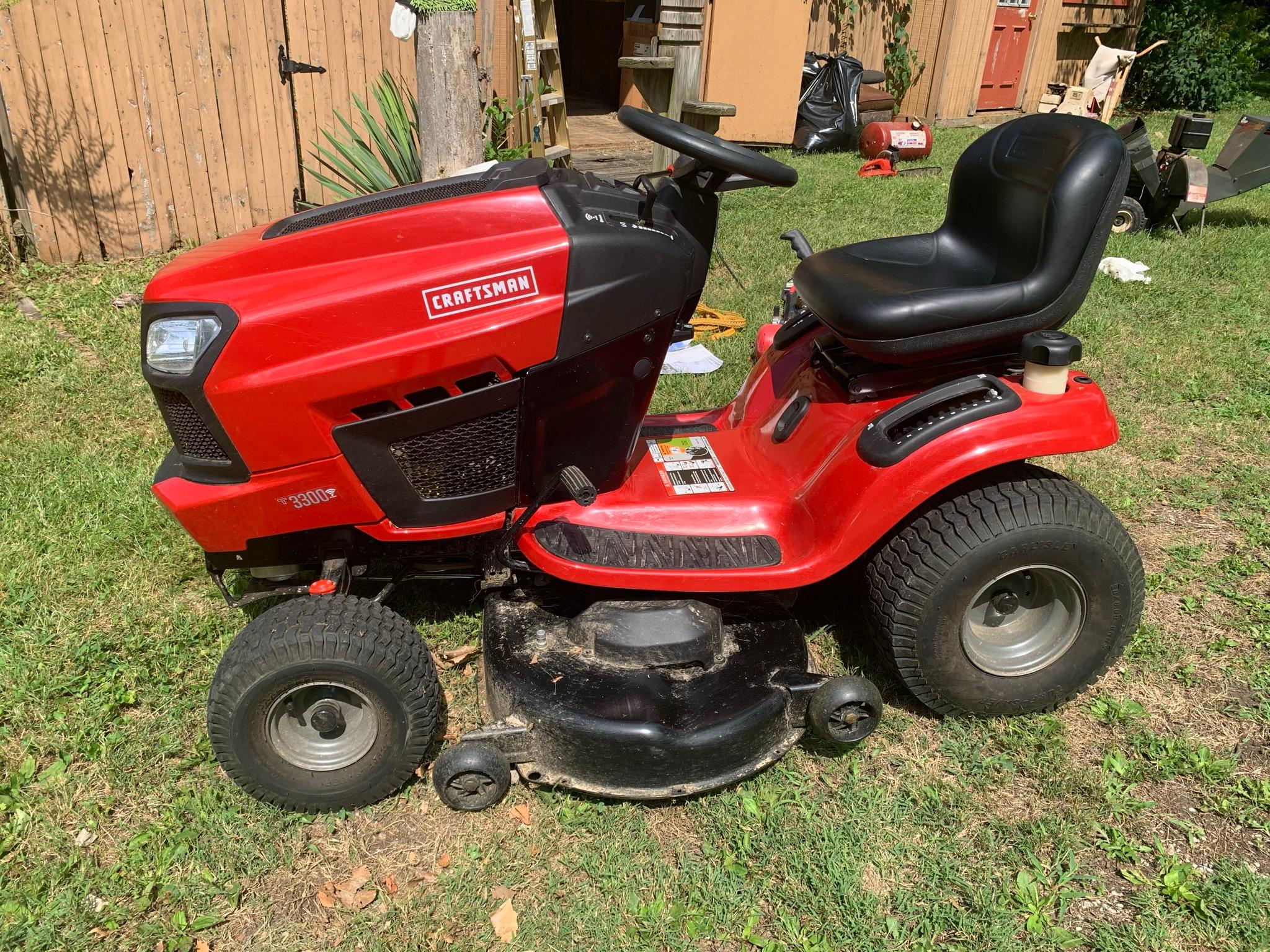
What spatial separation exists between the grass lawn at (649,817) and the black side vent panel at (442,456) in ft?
2.26

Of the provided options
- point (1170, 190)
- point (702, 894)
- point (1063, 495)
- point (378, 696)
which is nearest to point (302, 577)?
point (378, 696)

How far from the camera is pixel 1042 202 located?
→ 2.50 m

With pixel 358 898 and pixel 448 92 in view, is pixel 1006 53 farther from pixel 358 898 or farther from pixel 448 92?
pixel 358 898

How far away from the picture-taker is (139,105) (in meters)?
5.50

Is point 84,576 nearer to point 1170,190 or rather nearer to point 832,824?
point 832,824

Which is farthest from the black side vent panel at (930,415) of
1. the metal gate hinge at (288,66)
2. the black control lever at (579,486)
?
the metal gate hinge at (288,66)

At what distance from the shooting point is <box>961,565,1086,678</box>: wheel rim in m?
2.52

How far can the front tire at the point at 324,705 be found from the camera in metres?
2.12

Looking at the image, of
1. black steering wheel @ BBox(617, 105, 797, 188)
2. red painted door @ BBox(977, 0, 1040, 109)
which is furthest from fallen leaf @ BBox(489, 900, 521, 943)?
red painted door @ BBox(977, 0, 1040, 109)

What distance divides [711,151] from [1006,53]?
37.6 ft

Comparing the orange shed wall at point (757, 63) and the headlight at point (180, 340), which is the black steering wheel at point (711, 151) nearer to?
the headlight at point (180, 340)

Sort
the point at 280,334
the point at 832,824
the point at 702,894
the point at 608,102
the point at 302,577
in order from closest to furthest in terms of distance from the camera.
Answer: the point at 280,334
the point at 702,894
the point at 832,824
the point at 302,577
the point at 608,102

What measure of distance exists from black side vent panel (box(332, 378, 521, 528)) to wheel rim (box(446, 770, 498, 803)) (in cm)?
61

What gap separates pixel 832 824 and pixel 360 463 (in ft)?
4.72
